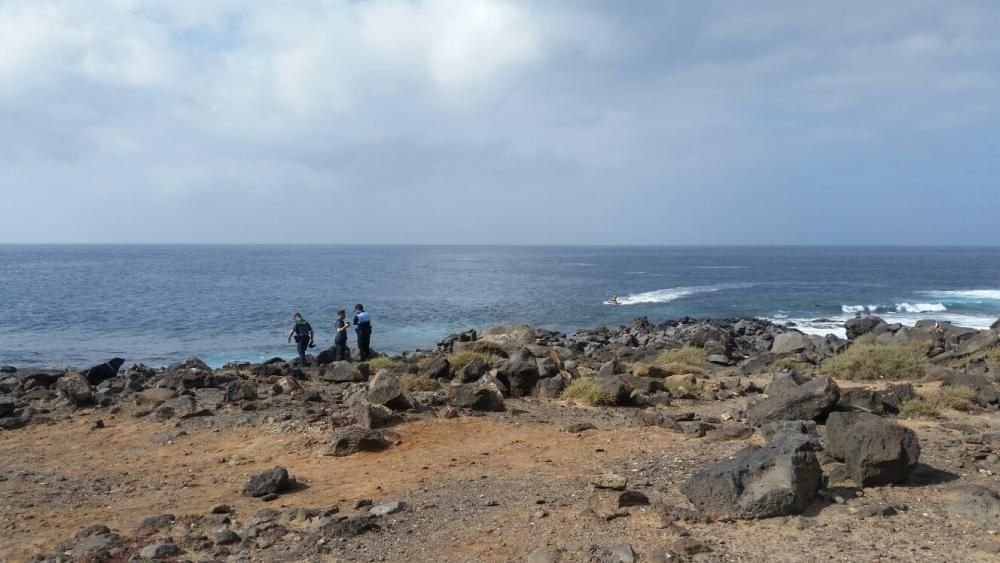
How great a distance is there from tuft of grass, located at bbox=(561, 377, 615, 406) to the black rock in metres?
7.44

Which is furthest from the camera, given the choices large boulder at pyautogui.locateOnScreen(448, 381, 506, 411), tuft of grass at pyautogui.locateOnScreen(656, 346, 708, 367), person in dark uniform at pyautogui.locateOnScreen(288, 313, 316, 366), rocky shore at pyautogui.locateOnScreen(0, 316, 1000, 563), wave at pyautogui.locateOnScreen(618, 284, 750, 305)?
wave at pyautogui.locateOnScreen(618, 284, 750, 305)

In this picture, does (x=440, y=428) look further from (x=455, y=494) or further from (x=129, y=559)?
(x=129, y=559)

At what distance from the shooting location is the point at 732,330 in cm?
4181

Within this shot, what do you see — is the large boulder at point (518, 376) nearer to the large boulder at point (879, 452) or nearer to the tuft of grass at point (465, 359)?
the tuft of grass at point (465, 359)

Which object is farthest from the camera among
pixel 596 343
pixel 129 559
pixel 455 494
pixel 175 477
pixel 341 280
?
pixel 341 280

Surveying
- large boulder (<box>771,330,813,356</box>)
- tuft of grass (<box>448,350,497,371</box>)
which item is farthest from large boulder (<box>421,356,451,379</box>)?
large boulder (<box>771,330,813,356</box>)

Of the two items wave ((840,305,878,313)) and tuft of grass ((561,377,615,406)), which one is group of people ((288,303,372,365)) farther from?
wave ((840,305,878,313))

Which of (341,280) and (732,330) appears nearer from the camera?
(732,330)

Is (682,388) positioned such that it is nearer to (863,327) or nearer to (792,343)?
(792,343)

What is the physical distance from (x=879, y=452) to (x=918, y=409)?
572 cm

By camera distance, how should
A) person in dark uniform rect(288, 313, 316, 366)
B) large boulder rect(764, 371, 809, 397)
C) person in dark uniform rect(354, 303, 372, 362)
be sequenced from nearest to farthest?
large boulder rect(764, 371, 809, 397) < person in dark uniform rect(354, 303, 372, 362) < person in dark uniform rect(288, 313, 316, 366)

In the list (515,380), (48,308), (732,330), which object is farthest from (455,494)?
(48,308)

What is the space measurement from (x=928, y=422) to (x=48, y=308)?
2445 inches

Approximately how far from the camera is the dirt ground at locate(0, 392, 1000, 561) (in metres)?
7.55
